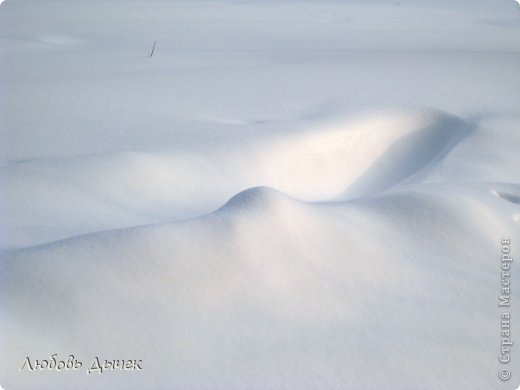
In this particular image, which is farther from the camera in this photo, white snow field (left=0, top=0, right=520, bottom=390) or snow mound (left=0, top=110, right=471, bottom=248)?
snow mound (left=0, top=110, right=471, bottom=248)

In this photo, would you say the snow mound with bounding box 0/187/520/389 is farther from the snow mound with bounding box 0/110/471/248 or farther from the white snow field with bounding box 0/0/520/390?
the snow mound with bounding box 0/110/471/248

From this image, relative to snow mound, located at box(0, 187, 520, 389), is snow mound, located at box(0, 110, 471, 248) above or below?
above

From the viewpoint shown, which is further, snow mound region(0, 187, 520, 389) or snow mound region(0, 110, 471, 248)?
snow mound region(0, 110, 471, 248)

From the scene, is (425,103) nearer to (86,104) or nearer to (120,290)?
(86,104)

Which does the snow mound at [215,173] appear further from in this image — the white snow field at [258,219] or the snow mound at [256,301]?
the snow mound at [256,301]

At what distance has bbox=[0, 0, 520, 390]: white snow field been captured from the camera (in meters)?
1.16

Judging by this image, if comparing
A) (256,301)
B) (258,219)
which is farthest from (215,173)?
(256,301)

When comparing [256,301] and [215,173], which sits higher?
[215,173]

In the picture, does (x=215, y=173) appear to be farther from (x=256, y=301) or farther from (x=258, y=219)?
(x=256, y=301)

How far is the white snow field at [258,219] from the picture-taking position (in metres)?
1.16

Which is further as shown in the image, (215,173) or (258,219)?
(215,173)

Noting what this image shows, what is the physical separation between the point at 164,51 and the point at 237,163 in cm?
144

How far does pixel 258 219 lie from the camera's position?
53.0 inches

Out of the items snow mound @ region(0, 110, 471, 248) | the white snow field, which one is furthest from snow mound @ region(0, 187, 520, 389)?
snow mound @ region(0, 110, 471, 248)
